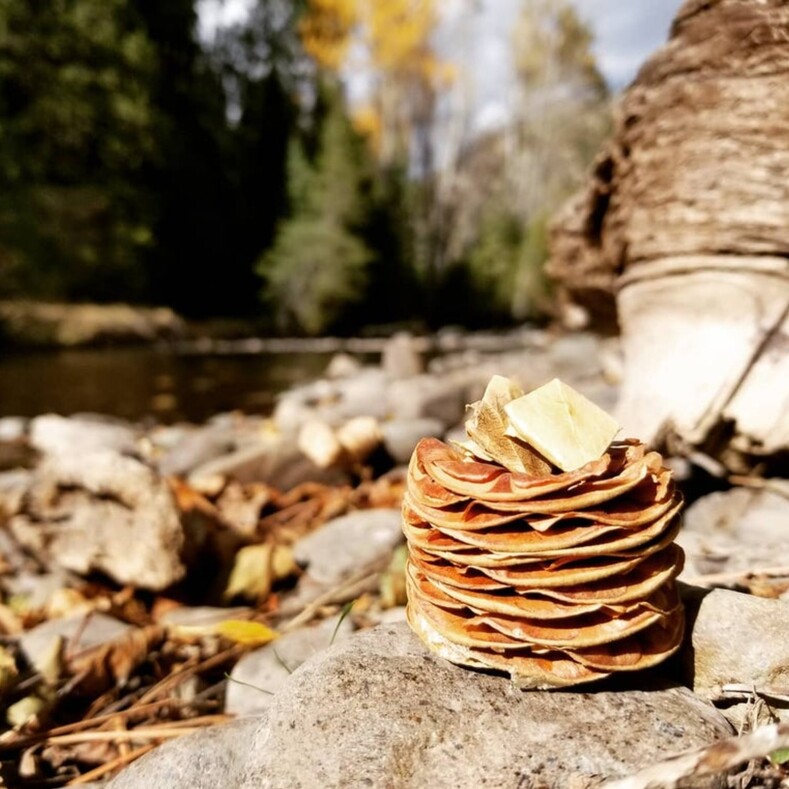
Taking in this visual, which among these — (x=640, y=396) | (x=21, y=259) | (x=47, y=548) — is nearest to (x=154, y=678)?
(x=47, y=548)

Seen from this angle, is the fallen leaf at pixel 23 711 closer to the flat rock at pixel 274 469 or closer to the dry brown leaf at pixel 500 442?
the dry brown leaf at pixel 500 442

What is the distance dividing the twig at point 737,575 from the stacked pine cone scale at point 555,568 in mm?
416

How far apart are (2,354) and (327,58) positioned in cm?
2626

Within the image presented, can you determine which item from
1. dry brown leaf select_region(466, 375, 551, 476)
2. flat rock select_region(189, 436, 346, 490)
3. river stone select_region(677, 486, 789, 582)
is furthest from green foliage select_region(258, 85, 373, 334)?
dry brown leaf select_region(466, 375, 551, 476)

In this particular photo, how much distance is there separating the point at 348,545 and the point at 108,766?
118cm

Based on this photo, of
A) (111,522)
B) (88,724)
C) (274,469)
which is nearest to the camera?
(88,724)

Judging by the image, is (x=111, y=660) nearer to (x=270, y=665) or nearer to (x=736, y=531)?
(x=270, y=665)

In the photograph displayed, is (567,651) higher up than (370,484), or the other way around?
(567,651)

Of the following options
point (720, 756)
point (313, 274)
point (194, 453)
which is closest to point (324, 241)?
point (313, 274)

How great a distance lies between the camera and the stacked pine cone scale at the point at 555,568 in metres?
1.10

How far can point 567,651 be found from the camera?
3.72 ft

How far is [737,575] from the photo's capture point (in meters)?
1.56

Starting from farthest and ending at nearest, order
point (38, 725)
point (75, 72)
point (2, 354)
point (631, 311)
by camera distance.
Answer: point (75, 72) → point (2, 354) → point (631, 311) → point (38, 725)

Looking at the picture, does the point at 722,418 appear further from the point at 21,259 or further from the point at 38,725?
the point at 21,259
